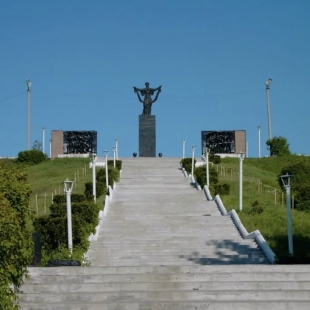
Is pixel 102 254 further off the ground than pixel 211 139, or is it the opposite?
pixel 211 139

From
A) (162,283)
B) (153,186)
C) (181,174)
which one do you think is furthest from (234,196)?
(162,283)

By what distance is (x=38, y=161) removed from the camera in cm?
4816

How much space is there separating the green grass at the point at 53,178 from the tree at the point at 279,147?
13.1m

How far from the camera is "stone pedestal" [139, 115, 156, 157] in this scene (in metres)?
48.2

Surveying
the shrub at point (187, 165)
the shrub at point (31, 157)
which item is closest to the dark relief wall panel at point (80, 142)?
the shrub at point (31, 157)

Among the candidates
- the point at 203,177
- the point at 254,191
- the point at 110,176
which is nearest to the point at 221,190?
the point at 203,177

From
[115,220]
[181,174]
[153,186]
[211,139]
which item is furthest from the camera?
[211,139]

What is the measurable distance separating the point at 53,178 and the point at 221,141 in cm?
1778

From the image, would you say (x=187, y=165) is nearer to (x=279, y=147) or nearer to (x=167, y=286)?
(x=279, y=147)

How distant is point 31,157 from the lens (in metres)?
48.2

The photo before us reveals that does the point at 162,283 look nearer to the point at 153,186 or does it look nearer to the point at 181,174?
the point at 153,186

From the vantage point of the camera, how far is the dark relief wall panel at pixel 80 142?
53.5m

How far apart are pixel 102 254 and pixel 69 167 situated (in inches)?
990

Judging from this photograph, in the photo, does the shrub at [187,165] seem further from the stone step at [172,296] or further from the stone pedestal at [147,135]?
the stone step at [172,296]
